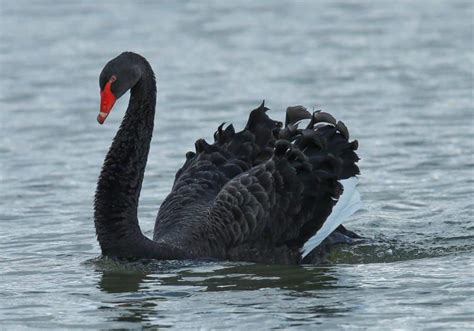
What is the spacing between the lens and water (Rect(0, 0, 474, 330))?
7.32 metres

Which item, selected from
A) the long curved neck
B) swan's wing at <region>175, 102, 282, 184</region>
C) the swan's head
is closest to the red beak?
the swan's head

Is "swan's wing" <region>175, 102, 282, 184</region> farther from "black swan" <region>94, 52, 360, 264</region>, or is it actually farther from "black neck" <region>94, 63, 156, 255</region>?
"black neck" <region>94, 63, 156, 255</region>

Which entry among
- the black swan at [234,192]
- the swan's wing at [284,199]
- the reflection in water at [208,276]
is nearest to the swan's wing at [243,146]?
the black swan at [234,192]

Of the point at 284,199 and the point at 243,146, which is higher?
the point at 243,146

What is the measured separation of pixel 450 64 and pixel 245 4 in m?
4.84

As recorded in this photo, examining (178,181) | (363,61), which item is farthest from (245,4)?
(178,181)

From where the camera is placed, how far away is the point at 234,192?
8.20 metres

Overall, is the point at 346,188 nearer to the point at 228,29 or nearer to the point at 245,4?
the point at 228,29

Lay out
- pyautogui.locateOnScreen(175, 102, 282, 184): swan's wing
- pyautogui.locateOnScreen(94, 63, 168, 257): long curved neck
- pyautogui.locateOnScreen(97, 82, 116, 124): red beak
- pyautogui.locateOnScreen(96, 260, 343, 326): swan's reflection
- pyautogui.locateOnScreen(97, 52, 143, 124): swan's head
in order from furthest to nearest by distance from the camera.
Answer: pyautogui.locateOnScreen(175, 102, 282, 184): swan's wing, pyautogui.locateOnScreen(94, 63, 168, 257): long curved neck, pyautogui.locateOnScreen(97, 52, 143, 124): swan's head, pyautogui.locateOnScreen(97, 82, 116, 124): red beak, pyautogui.locateOnScreen(96, 260, 343, 326): swan's reflection

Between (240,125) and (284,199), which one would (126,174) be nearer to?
(284,199)

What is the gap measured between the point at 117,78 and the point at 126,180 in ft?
2.05

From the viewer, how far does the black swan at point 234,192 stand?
795 centimetres

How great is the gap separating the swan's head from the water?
3.30 ft

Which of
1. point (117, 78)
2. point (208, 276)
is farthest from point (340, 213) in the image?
point (117, 78)
